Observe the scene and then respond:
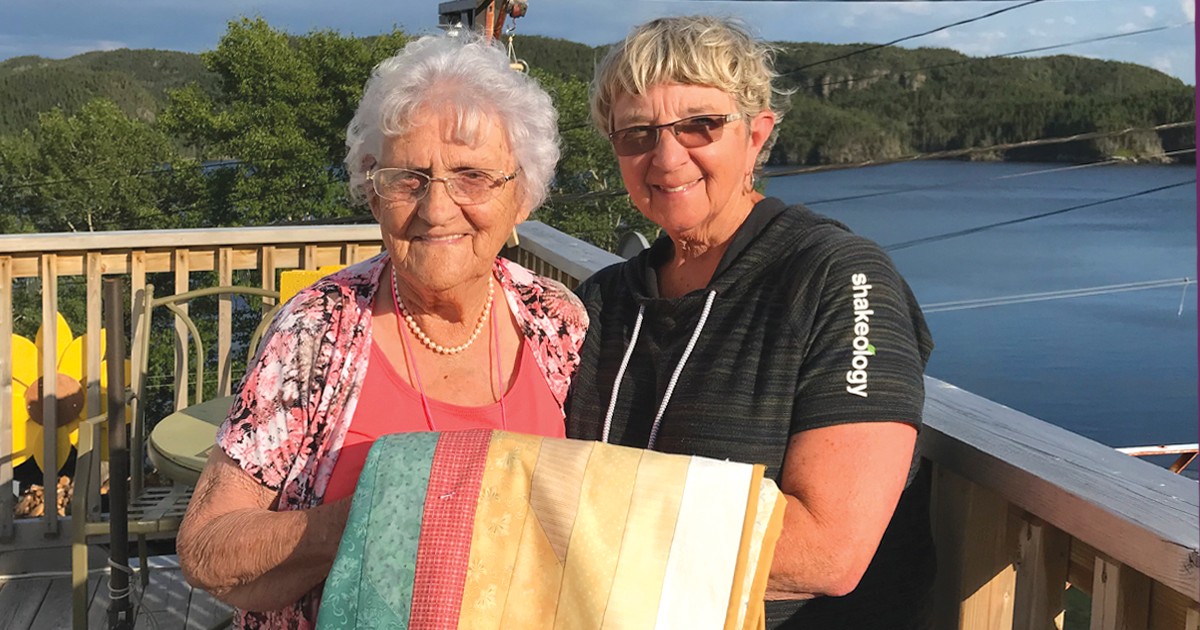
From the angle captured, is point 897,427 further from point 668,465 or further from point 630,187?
point 630,187

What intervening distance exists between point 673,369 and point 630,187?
0.39 meters

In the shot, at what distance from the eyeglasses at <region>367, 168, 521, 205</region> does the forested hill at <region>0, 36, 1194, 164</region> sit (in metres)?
37.2

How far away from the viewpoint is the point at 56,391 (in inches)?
148

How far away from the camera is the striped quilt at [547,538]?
114cm

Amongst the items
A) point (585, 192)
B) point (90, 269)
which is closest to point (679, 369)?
point (90, 269)

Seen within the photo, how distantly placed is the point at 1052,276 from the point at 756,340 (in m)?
87.9

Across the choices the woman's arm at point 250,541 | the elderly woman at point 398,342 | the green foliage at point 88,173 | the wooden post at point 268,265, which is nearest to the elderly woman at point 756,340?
the elderly woman at point 398,342

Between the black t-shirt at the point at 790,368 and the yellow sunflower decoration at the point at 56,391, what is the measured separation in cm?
277

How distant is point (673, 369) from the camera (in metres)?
1.60

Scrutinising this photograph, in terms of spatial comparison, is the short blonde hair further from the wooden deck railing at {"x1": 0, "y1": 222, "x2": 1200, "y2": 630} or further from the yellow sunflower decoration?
the yellow sunflower decoration

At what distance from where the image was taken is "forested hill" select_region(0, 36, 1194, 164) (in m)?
42.1

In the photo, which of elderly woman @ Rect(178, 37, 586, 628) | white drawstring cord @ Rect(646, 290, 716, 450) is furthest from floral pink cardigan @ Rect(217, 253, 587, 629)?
white drawstring cord @ Rect(646, 290, 716, 450)

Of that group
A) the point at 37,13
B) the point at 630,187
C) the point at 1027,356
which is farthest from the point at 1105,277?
the point at 37,13

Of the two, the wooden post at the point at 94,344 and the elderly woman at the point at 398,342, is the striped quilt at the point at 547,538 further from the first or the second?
the wooden post at the point at 94,344
